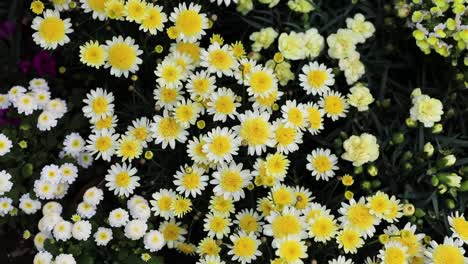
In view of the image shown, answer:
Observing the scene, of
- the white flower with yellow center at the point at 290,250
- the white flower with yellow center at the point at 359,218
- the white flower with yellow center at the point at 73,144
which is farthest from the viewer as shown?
the white flower with yellow center at the point at 73,144

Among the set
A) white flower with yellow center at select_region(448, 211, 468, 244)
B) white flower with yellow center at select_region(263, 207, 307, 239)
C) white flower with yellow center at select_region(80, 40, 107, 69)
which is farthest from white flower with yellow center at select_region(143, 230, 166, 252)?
white flower with yellow center at select_region(448, 211, 468, 244)

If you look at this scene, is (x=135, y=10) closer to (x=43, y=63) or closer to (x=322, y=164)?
(x=43, y=63)

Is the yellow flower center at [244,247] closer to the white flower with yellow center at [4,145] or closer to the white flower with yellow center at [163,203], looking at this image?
the white flower with yellow center at [163,203]

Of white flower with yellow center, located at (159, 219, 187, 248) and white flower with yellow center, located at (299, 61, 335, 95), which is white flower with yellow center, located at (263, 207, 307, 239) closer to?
white flower with yellow center, located at (159, 219, 187, 248)

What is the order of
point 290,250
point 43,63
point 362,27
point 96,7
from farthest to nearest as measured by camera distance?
point 43,63 → point 362,27 → point 96,7 → point 290,250

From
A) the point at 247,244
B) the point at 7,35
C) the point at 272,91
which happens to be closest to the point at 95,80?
the point at 7,35

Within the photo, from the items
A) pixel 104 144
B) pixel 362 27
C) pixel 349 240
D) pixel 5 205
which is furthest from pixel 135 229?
pixel 362 27

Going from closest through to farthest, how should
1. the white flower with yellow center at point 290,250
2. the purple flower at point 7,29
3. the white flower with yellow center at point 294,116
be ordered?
the white flower with yellow center at point 290,250, the white flower with yellow center at point 294,116, the purple flower at point 7,29

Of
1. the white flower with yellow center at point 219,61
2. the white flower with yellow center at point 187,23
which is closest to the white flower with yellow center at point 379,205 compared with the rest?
the white flower with yellow center at point 219,61
